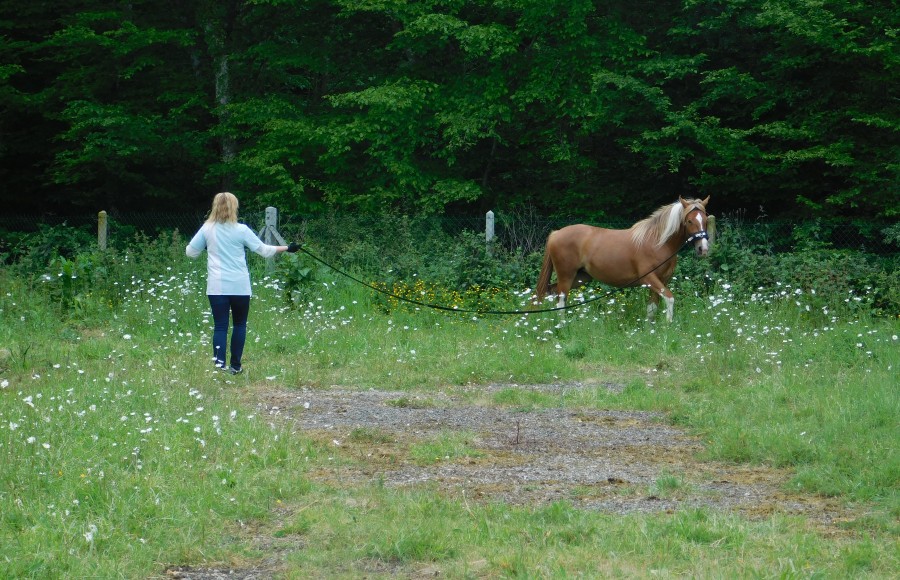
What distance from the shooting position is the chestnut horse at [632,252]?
13102 mm

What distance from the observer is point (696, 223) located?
12953mm

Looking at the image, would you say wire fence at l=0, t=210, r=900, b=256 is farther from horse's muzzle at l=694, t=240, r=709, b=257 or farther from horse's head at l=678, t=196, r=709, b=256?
horse's muzzle at l=694, t=240, r=709, b=257

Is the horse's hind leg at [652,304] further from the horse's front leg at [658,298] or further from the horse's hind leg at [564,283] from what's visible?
the horse's hind leg at [564,283]

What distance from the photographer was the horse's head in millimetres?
12828

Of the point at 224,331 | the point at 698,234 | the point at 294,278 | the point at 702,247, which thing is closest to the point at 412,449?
the point at 224,331

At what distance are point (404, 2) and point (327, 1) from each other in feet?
9.54

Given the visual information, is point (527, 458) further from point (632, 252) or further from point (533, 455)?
point (632, 252)

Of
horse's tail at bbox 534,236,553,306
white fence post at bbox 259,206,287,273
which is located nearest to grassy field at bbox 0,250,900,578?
horse's tail at bbox 534,236,553,306

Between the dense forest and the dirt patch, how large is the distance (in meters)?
12.3

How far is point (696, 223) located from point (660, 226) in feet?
2.13

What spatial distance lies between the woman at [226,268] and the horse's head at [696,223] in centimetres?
545

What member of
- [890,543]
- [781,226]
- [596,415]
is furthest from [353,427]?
[781,226]

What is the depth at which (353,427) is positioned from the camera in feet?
26.7

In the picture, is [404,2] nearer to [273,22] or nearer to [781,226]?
[273,22]
